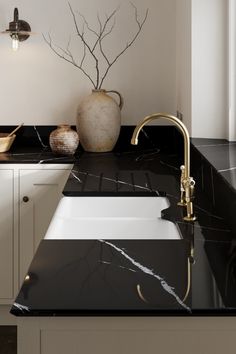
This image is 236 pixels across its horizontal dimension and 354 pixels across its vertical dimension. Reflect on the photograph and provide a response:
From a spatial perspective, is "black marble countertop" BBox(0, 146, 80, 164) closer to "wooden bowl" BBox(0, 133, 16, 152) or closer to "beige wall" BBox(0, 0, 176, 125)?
"wooden bowl" BBox(0, 133, 16, 152)

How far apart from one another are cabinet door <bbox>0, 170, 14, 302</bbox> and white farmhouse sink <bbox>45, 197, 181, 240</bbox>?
3.09ft

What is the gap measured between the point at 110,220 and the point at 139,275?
2.47ft

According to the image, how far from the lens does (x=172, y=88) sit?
3744 millimetres

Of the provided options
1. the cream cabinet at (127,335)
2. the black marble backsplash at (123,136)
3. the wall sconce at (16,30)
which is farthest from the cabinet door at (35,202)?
the cream cabinet at (127,335)

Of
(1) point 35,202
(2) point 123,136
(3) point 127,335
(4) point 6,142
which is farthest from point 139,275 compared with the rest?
(2) point 123,136

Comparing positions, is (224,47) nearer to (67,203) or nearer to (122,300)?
(67,203)

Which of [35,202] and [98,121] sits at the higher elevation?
[98,121]

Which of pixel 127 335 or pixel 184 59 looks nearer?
pixel 127 335

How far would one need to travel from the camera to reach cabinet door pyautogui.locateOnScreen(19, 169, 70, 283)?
3.22 m

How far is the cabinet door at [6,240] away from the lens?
324 cm

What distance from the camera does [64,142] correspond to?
3.38 meters

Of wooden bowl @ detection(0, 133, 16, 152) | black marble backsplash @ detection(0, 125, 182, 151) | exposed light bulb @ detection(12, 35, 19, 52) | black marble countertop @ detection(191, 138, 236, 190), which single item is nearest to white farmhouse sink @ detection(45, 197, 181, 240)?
black marble countertop @ detection(191, 138, 236, 190)

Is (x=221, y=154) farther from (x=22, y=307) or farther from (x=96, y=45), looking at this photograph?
(x=96, y=45)

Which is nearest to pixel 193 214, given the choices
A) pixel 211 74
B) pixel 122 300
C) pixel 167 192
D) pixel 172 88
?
pixel 167 192
